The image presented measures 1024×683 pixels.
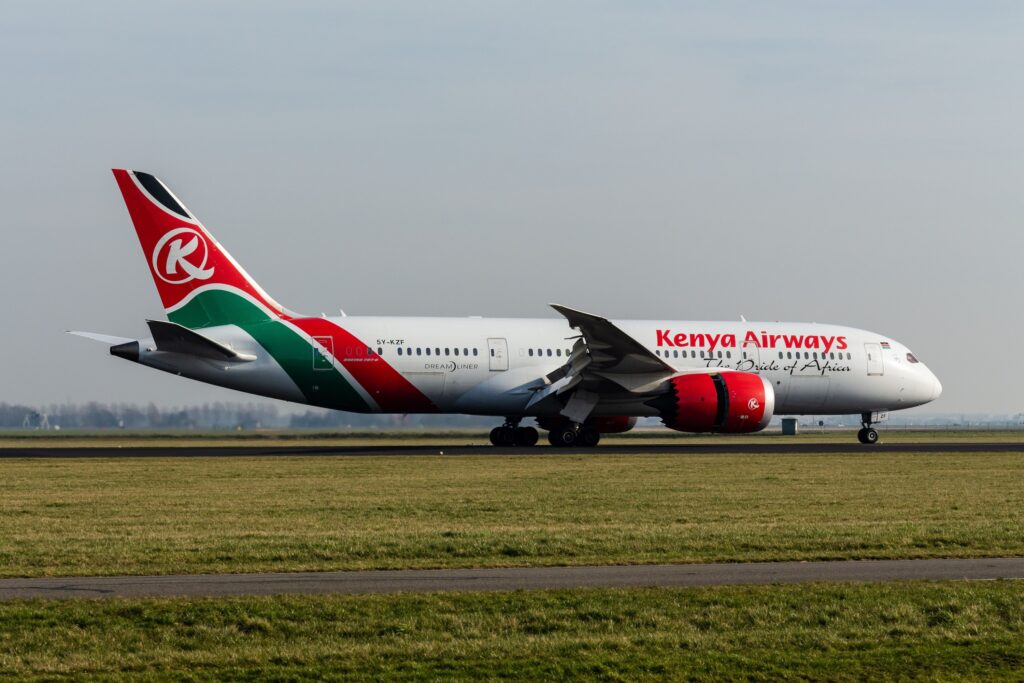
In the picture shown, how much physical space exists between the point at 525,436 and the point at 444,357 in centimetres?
478

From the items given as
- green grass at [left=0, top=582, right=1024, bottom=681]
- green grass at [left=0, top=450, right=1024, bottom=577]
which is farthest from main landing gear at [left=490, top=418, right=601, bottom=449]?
green grass at [left=0, top=582, right=1024, bottom=681]

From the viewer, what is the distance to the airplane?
1550 inches

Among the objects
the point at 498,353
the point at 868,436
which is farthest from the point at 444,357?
the point at 868,436

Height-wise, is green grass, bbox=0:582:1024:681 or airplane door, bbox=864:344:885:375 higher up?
airplane door, bbox=864:344:885:375

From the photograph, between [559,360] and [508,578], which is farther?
[559,360]

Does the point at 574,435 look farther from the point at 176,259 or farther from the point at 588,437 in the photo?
the point at 176,259

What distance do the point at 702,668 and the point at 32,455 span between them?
33021mm

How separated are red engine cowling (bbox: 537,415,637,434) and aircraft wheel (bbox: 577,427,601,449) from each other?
195 mm

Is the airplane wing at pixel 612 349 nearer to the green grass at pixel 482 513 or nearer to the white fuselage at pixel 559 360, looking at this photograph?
the white fuselage at pixel 559 360

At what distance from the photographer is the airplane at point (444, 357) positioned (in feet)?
129

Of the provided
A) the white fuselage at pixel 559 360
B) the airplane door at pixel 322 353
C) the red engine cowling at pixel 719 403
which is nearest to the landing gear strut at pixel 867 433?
the white fuselage at pixel 559 360

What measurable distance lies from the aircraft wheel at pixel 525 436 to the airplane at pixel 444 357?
33 millimetres

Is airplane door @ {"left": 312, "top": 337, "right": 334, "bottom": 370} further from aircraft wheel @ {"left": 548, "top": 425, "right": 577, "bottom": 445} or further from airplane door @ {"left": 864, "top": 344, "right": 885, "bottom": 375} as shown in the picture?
airplane door @ {"left": 864, "top": 344, "right": 885, "bottom": 375}

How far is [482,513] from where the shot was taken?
21312 millimetres
